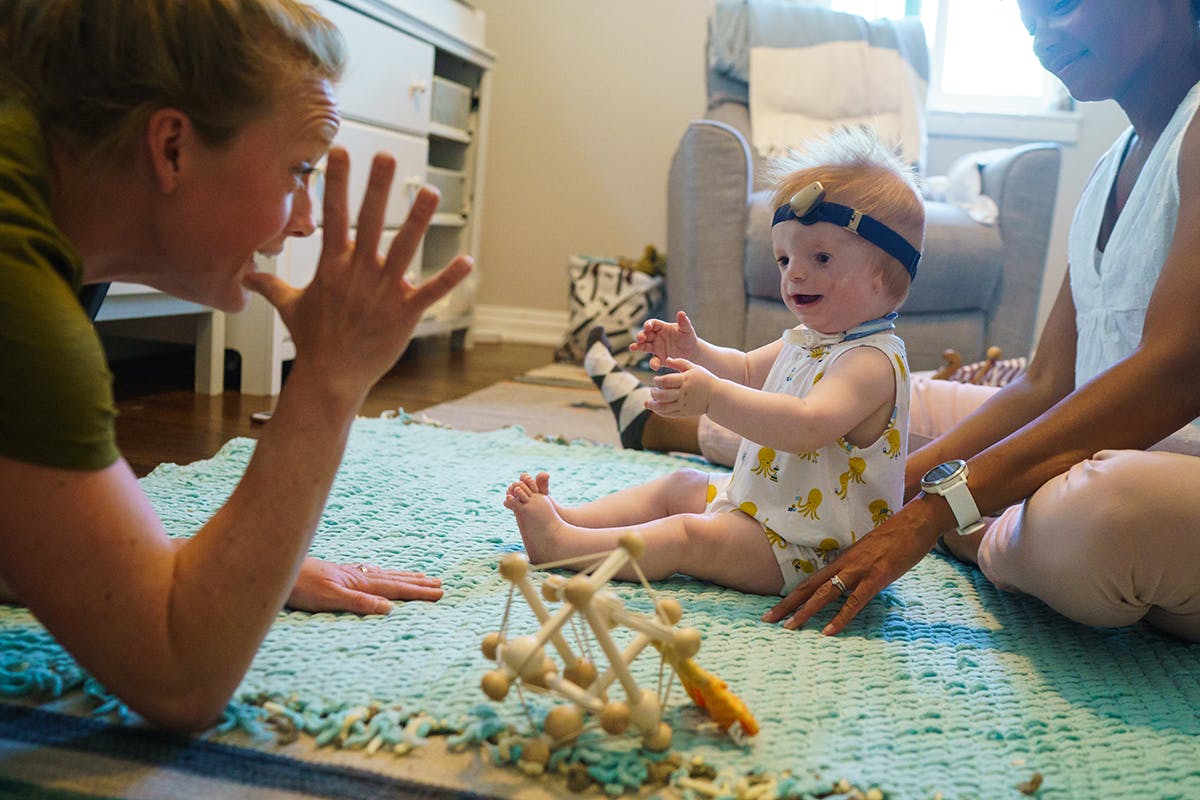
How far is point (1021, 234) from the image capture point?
111 inches

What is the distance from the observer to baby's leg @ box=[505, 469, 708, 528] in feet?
4.25

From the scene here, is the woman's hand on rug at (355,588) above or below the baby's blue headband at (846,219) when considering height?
below

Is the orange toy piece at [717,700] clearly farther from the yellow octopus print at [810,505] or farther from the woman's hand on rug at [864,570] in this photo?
the yellow octopus print at [810,505]

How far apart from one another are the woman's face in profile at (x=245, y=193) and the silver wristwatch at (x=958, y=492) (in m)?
0.69

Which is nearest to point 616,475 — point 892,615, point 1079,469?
point 892,615

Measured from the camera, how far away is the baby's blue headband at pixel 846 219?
117cm

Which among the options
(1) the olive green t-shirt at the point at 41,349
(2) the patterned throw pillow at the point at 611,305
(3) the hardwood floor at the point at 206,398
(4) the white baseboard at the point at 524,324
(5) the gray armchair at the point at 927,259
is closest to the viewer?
(1) the olive green t-shirt at the point at 41,349

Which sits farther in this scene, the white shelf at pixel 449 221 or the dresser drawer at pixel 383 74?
the white shelf at pixel 449 221

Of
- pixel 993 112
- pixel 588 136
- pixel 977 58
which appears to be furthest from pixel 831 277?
pixel 977 58

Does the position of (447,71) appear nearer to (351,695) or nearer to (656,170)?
(656,170)

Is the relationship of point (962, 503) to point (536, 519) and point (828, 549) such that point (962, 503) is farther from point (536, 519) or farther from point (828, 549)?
point (536, 519)

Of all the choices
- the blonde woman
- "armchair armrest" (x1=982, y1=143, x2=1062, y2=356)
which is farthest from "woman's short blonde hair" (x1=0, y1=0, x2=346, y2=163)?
"armchair armrest" (x1=982, y1=143, x2=1062, y2=356)

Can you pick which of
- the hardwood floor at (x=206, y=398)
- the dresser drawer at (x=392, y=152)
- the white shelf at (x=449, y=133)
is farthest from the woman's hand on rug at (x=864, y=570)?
the white shelf at (x=449, y=133)

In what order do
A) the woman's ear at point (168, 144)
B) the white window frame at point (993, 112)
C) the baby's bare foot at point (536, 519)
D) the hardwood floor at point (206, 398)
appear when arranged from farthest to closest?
the white window frame at point (993, 112) < the hardwood floor at point (206, 398) < the baby's bare foot at point (536, 519) < the woman's ear at point (168, 144)
